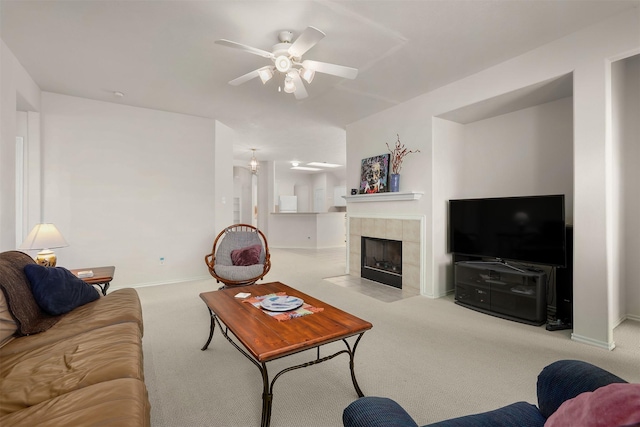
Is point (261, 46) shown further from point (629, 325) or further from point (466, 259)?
point (629, 325)

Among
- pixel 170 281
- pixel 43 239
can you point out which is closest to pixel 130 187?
pixel 170 281

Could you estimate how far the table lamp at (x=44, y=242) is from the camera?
268cm

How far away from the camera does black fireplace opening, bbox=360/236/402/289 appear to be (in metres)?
4.46

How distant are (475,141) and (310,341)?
3805 mm

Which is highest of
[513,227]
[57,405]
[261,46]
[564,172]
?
[261,46]

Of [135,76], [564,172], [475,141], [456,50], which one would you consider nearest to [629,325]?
[564,172]

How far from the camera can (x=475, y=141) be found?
4.09 metres

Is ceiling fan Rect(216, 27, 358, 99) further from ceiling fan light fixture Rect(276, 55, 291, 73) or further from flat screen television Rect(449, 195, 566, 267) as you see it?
flat screen television Rect(449, 195, 566, 267)

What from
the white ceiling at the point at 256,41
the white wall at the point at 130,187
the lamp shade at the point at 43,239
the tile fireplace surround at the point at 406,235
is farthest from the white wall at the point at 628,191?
the lamp shade at the point at 43,239

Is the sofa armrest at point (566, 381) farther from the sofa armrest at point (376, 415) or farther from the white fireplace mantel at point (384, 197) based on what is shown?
the white fireplace mantel at point (384, 197)

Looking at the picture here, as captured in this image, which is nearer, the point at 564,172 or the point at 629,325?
the point at 629,325

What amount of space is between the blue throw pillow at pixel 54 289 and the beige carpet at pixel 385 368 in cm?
68

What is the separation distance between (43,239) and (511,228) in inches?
185

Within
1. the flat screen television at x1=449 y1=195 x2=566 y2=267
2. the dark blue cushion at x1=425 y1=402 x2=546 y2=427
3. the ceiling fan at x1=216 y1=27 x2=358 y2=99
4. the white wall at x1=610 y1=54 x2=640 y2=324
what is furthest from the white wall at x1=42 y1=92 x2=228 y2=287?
the white wall at x1=610 y1=54 x2=640 y2=324
